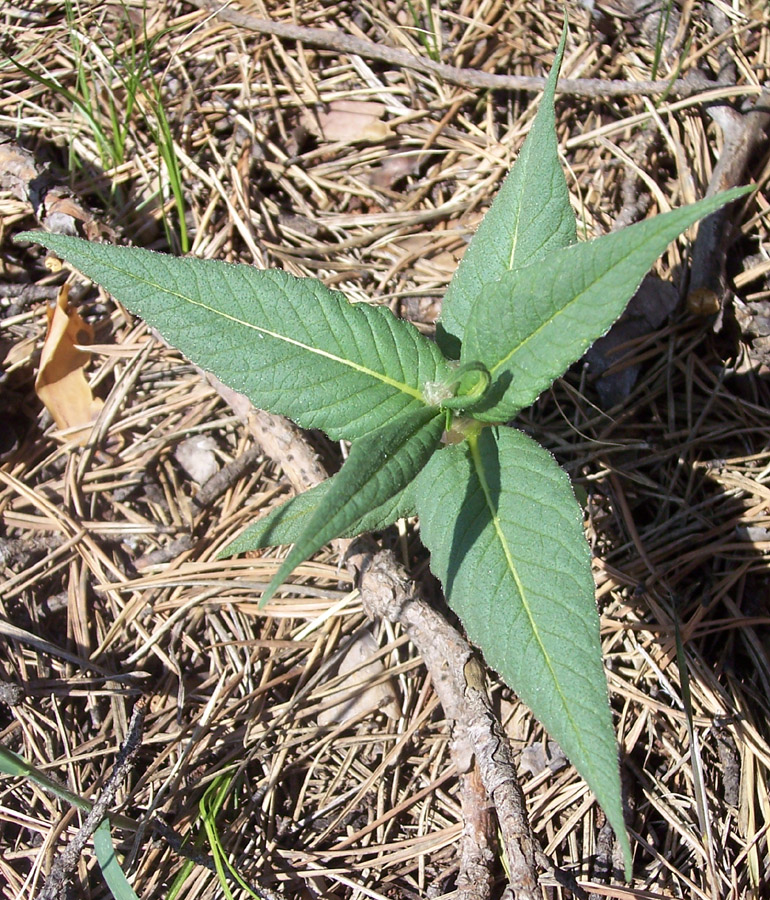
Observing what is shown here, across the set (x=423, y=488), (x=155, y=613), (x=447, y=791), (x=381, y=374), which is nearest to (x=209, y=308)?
(x=381, y=374)

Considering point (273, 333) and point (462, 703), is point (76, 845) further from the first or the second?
point (273, 333)

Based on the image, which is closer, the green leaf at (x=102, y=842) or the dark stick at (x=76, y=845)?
the green leaf at (x=102, y=842)

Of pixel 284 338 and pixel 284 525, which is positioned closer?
pixel 284 338

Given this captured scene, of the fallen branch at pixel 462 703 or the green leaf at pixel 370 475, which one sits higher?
the green leaf at pixel 370 475

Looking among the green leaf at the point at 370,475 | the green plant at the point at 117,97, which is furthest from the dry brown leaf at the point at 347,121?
the green leaf at the point at 370,475

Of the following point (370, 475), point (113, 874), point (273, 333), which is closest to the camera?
point (370, 475)

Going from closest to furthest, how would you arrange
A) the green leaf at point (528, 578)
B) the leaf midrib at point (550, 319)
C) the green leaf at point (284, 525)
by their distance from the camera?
1. the leaf midrib at point (550, 319)
2. the green leaf at point (528, 578)
3. the green leaf at point (284, 525)

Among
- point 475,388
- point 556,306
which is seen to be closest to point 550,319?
point 556,306

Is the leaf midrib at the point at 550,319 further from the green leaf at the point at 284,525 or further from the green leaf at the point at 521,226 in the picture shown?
the green leaf at the point at 284,525
